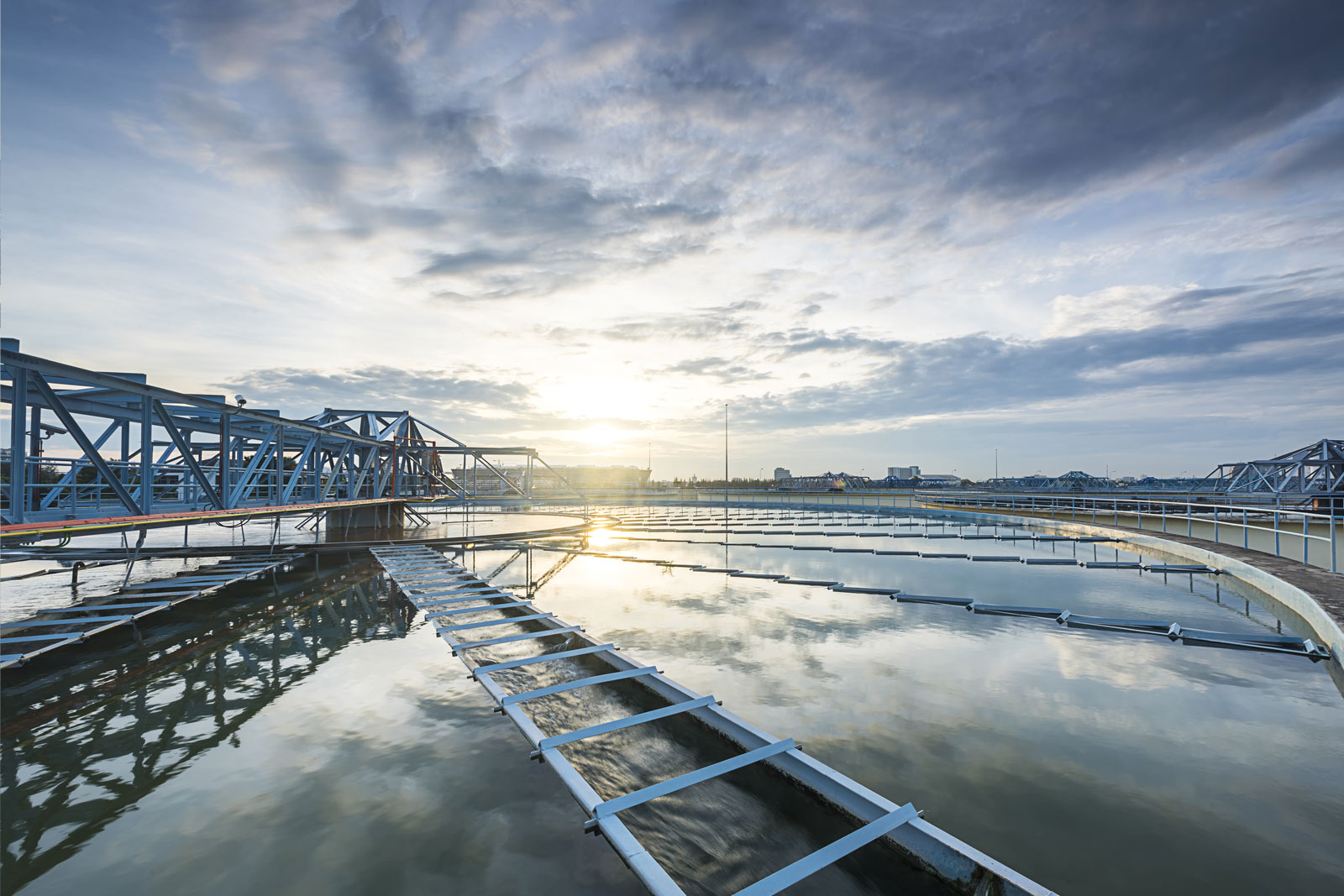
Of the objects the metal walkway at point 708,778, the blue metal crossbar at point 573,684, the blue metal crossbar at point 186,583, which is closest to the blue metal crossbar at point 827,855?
the metal walkway at point 708,778

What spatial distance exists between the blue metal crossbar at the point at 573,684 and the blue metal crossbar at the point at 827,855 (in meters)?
4.13

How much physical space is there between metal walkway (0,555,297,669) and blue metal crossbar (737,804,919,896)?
42.1 ft

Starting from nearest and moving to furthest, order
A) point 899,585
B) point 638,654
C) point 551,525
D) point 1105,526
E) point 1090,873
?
point 1090,873
point 638,654
point 899,585
point 1105,526
point 551,525

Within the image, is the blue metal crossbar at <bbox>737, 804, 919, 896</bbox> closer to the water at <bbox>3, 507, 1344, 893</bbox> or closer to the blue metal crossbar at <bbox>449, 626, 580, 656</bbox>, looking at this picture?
the water at <bbox>3, 507, 1344, 893</bbox>

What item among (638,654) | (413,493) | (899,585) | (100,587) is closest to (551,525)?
(413,493)

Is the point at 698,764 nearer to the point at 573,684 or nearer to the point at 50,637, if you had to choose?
the point at 573,684

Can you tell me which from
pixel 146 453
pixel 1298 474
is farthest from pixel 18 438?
pixel 1298 474

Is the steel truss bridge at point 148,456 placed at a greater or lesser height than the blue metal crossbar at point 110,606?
greater

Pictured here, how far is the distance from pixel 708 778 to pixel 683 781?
0.64 metres

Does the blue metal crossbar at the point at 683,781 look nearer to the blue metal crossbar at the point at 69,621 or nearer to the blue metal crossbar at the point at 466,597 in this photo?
the blue metal crossbar at the point at 466,597

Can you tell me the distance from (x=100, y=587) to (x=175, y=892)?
1692cm

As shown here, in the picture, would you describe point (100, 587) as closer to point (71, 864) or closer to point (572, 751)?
point (71, 864)

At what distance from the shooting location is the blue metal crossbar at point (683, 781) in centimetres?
493

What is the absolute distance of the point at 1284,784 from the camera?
558 cm
